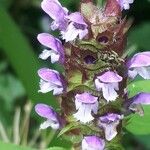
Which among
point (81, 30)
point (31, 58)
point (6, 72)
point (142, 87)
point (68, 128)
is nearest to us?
point (81, 30)

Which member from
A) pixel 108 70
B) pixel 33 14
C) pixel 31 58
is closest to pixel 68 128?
pixel 108 70

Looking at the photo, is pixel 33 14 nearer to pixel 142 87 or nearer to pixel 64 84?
pixel 142 87

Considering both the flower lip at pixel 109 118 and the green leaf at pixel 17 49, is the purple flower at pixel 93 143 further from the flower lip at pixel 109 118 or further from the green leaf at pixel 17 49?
the green leaf at pixel 17 49

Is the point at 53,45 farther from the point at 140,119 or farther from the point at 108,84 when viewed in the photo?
the point at 140,119

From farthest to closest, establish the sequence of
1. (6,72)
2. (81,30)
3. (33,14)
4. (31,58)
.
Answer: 1. (33,14)
2. (6,72)
3. (31,58)
4. (81,30)

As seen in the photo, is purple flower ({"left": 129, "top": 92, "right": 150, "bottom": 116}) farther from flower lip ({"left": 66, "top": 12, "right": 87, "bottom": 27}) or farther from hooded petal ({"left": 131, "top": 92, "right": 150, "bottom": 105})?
flower lip ({"left": 66, "top": 12, "right": 87, "bottom": 27})
